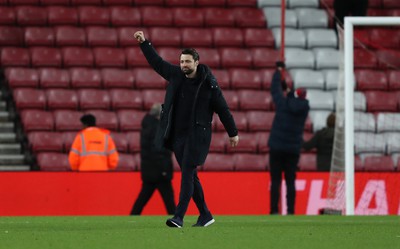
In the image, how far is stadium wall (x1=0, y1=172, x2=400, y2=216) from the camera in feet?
49.5

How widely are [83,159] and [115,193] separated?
599 mm

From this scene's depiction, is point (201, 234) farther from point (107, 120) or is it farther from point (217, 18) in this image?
point (217, 18)

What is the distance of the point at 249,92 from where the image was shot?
61.5 feet

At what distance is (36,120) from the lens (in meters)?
17.5

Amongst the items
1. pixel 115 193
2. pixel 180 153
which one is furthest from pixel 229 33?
pixel 180 153

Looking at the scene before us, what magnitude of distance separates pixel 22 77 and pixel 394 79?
5983 millimetres

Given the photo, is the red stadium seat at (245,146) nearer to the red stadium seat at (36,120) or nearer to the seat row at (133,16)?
the red stadium seat at (36,120)

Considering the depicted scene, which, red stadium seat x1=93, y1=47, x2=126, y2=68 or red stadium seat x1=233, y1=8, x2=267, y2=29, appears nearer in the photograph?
red stadium seat x1=93, y1=47, x2=126, y2=68

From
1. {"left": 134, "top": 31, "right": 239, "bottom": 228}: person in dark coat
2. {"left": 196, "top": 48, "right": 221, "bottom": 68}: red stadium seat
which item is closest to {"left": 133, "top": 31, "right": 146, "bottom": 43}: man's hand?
{"left": 134, "top": 31, "right": 239, "bottom": 228}: person in dark coat

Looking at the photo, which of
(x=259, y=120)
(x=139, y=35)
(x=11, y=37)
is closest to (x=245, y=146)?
(x=259, y=120)

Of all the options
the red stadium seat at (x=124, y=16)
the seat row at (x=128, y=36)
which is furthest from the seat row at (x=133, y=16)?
the seat row at (x=128, y=36)

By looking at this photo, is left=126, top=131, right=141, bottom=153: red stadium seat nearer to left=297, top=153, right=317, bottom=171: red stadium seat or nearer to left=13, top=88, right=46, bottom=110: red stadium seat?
left=13, top=88, right=46, bottom=110: red stadium seat

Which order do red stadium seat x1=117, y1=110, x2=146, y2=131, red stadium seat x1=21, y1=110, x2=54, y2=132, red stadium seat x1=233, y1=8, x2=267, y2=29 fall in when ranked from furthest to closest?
red stadium seat x1=233, y1=8, x2=267, y2=29
red stadium seat x1=117, y1=110, x2=146, y2=131
red stadium seat x1=21, y1=110, x2=54, y2=132

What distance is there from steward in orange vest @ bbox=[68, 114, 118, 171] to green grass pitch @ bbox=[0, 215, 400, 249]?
134 inches
